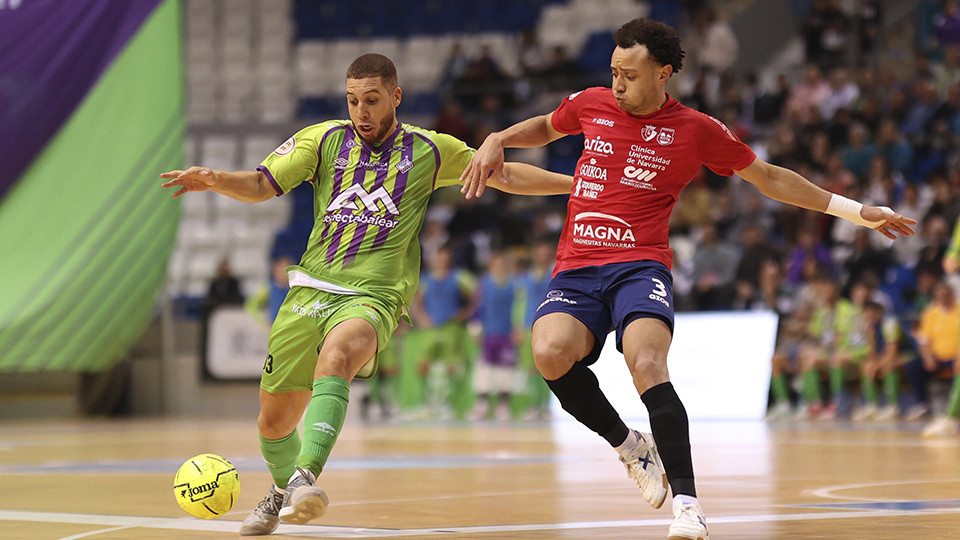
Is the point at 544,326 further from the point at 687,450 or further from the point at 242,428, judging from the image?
the point at 242,428

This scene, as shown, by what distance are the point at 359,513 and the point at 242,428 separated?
33.3 feet

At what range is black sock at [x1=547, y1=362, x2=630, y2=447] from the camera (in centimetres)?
567

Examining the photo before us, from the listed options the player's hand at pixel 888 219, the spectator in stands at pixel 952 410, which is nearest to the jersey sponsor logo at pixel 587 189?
the player's hand at pixel 888 219

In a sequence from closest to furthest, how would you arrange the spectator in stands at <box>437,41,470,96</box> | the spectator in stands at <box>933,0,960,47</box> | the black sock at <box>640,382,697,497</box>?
the black sock at <box>640,382,697,497</box> → the spectator in stands at <box>933,0,960,47</box> → the spectator in stands at <box>437,41,470,96</box>

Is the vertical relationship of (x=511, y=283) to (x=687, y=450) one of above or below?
above

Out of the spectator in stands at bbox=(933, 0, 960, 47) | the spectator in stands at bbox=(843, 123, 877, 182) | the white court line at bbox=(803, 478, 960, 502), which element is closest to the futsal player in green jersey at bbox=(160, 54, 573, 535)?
the white court line at bbox=(803, 478, 960, 502)

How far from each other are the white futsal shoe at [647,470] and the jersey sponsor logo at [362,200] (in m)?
1.53

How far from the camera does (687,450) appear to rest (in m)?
5.05

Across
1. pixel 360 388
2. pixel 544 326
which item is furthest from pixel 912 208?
pixel 544 326

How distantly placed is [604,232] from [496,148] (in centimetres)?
60

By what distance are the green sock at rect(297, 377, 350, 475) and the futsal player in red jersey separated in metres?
Answer: 0.87

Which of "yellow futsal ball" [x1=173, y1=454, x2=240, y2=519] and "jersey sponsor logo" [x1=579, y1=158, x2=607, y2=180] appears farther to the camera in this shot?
"jersey sponsor logo" [x1=579, y1=158, x2=607, y2=180]

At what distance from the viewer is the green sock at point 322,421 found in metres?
5.21

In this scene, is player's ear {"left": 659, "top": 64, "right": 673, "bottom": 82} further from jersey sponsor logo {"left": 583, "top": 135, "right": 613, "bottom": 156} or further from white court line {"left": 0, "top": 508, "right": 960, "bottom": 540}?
white court line {"left": 0, "top": 508, "right": 960, "bottom": 540}
